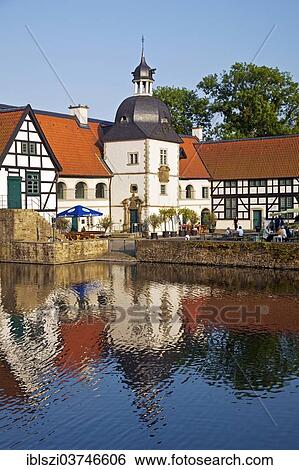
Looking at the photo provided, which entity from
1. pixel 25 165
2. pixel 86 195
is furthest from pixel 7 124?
pixel 86 195

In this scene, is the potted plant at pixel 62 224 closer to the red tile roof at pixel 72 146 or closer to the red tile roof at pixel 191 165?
the red tile roof at pixel 72 146

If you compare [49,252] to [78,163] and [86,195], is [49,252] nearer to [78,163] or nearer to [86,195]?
[86,195]

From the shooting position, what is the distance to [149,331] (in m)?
15.7

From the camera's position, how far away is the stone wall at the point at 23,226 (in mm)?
30469

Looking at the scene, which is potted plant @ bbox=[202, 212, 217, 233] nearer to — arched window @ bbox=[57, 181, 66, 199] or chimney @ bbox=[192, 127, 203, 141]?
chimney @ bbox=[192, 127, 203, 141]

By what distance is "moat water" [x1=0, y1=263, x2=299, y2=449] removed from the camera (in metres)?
9.48

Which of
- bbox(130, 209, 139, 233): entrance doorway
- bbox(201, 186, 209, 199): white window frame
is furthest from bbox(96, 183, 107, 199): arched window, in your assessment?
bbox(201, 186, 209, 199): white window frame

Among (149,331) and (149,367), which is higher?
(149,331)

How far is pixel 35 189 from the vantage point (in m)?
34.2

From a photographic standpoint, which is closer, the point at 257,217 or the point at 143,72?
the point at 143,72

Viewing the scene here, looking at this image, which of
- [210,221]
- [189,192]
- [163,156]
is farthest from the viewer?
[189,192]

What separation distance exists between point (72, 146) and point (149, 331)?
26.4 m

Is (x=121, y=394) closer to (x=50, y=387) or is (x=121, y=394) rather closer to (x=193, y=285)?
(x=50, y=387)
